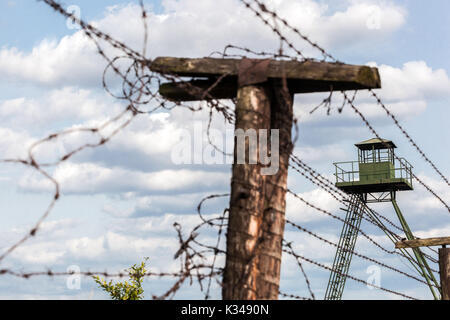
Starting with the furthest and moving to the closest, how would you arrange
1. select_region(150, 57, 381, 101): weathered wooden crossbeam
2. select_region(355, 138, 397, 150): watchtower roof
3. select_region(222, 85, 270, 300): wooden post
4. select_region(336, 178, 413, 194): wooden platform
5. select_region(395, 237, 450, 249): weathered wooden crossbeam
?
1. select_region(355, 138, 397, 150): watchtower roof
2. select_region(336, 178, 413, 194): wooden platform
3. select_region(395, 237, 450, 249): weathered wooden crossbeam
4. select_region(150, 57, 381, 101): weathered wooden crossbeam
5. select_region(222, 85, 270, 300): wooden post

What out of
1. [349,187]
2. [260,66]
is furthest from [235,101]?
[349,187]

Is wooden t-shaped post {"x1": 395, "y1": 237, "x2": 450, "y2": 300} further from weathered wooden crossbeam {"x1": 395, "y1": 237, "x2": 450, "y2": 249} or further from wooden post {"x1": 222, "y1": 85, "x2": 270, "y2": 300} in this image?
wooden post {"x1": 222, "y1": 85, "x2": 270, "y2": 300}

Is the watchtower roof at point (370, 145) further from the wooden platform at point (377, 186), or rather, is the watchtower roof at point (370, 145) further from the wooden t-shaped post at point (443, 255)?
the wooden t-shaped post at point (443, 255)

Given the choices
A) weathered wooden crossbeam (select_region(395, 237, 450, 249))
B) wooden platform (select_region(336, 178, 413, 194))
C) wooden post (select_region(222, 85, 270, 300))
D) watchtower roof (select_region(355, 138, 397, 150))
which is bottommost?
wooden post (select_region(222, 85, 270, 300))

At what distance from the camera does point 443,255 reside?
9.96 meters

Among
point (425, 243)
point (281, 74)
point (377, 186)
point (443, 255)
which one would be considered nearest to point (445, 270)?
point (443, 255)

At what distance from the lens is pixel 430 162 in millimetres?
10703

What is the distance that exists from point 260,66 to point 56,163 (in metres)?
1.90

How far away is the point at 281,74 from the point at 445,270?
5.89 m

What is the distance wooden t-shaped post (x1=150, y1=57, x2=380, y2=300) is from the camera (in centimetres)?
492

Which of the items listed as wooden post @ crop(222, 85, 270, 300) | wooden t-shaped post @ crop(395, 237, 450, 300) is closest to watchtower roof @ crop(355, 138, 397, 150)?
wooden t-shaped post @ crop(395, 237, 450, 300)

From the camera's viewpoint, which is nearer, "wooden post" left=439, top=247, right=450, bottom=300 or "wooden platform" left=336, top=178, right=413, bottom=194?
"wooden post" left=439, top=247, right=450, bottom=300

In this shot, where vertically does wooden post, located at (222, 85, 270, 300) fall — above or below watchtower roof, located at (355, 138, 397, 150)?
below
